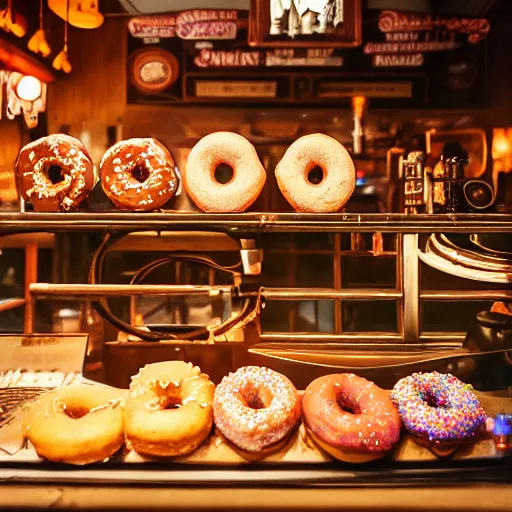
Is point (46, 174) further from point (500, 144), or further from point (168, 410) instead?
point (500, 144)

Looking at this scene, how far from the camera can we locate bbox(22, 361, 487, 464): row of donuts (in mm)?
1908

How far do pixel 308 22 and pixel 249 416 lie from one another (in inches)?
86.8

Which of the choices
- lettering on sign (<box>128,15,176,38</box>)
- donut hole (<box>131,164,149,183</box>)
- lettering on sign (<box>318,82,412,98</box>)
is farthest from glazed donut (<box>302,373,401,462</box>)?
lettering on sign (<box>128,15,176,38</box>)

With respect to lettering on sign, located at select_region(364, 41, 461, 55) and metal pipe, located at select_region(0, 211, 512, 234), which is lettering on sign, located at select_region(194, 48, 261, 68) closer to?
lettering on sign, located at select_region(364, 41, 461, 55)

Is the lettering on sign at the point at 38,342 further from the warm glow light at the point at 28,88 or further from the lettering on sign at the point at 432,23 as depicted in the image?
the lettering on sign at the point at 432,23

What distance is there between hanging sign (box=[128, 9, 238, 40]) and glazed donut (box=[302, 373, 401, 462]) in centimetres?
217

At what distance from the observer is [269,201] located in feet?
9.89

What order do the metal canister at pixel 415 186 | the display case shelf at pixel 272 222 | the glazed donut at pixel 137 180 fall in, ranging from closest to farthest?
the display case shelf at pixel 272 222
the glazed donut at pixel 137 180
the metal canister at pixel 415 186

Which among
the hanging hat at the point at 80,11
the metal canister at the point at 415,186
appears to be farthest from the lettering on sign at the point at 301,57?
the hanging hat at the point at 80,11

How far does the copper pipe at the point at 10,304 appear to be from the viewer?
288cm

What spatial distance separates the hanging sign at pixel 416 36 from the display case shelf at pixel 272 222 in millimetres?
1274

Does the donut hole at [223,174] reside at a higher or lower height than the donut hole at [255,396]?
higher

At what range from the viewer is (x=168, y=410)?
2.00 m

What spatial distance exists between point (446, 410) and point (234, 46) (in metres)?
2.37
